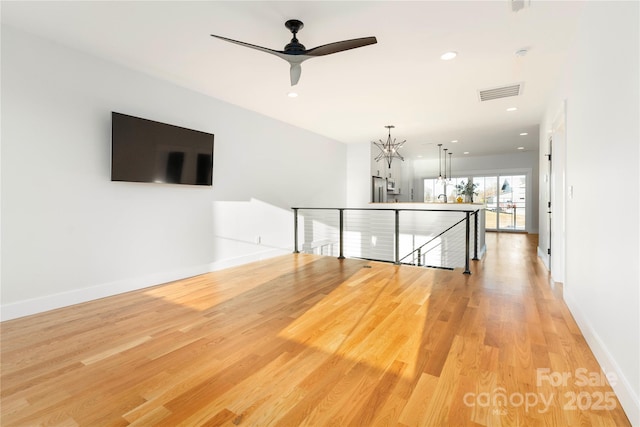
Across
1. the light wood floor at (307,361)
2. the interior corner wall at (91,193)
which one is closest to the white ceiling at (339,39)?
the interior corner wall at (91,193)

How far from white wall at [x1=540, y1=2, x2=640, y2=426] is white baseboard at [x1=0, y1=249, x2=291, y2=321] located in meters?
4.13

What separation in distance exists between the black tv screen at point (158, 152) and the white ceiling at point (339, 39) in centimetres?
63

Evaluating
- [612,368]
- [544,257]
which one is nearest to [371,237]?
[544,257]

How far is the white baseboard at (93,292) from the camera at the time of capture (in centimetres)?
281

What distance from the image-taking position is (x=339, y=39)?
2.95 metres

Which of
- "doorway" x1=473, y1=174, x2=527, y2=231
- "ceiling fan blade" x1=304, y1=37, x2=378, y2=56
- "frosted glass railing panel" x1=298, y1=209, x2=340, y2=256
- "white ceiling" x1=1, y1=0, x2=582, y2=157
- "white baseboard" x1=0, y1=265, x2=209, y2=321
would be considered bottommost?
"white baseboard" x1=0, y1=265, x2=209, y2=321

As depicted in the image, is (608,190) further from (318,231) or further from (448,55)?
(318,231)

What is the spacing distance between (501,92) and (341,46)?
2.92m

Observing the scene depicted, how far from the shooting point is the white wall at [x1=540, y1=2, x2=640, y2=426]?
150 cm

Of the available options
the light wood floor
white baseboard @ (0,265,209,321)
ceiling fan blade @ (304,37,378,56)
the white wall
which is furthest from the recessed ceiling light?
white baseboard @ (0,265,209,321)

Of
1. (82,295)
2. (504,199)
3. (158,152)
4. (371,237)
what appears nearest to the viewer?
(82,295)

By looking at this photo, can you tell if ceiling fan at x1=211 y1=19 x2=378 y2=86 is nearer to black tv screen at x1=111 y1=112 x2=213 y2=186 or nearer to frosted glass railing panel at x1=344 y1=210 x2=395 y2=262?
black tv screen at x1=111 y1=112 x2=213 y2=186

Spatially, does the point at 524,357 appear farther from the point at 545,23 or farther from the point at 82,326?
the point at 82,326

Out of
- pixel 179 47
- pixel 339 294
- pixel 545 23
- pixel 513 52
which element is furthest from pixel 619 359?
pixel 179 47
